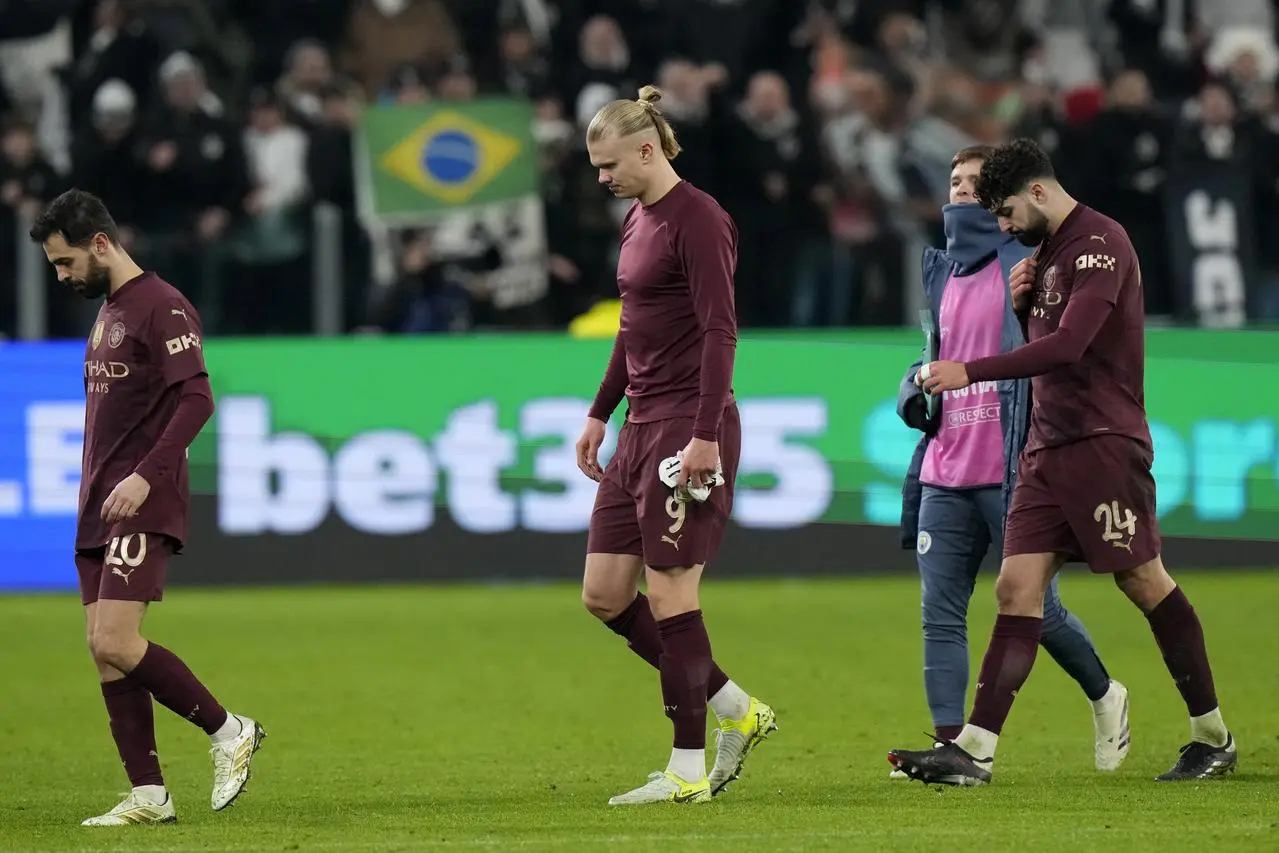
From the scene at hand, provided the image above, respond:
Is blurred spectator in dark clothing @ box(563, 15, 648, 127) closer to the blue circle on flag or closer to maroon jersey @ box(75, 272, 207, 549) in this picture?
the blue circle on flag

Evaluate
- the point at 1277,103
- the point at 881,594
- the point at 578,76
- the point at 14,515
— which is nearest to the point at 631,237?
the point at 881,594

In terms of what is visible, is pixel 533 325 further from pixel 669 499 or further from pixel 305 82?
pixel 669 499

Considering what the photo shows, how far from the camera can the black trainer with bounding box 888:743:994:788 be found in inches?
281

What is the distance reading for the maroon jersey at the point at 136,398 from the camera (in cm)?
686

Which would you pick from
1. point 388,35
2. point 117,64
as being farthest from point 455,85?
point 117,64

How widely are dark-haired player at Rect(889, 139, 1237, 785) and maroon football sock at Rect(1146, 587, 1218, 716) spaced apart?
0.10 m

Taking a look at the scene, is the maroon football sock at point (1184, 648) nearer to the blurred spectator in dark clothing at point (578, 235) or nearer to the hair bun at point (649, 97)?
the hair bun at point (649, 97)

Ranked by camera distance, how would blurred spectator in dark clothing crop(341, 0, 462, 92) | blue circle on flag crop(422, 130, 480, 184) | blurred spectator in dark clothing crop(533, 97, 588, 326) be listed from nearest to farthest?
blue circle on flag crop(422, 130, 480, 184) < blurred spectator in dark clothing crop(533, 97, 588, 326) < blurred spectator in dark clothing crop(341, 0, 462, 92)

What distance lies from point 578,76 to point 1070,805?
10826 millimetres

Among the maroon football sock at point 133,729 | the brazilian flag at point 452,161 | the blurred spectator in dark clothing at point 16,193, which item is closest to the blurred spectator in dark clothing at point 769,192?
the brazilian flag at point 452,161

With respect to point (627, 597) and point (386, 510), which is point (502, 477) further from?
point (627, 597)

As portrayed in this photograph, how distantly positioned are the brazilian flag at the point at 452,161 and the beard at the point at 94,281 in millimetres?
8448

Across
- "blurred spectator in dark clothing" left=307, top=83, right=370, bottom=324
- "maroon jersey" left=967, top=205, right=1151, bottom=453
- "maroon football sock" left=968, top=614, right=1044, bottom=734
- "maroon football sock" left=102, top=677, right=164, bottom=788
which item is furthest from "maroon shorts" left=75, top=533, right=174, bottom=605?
"blurred spectator in dark clothing" left=307, top=83, right=370, bottom=324

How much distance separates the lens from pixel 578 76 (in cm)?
1672
